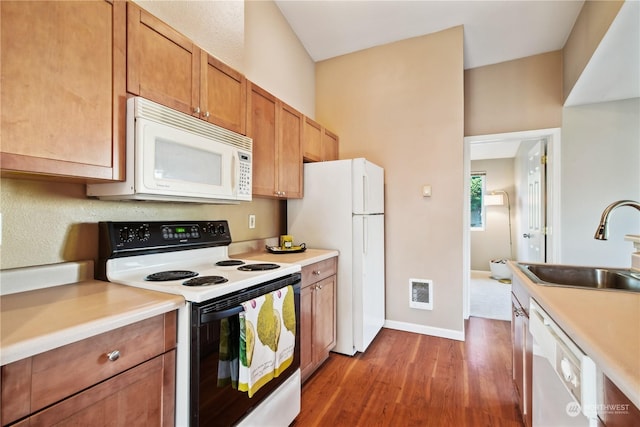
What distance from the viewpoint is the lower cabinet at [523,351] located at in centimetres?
140

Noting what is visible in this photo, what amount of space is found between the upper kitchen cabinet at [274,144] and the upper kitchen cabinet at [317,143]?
0.13 meters

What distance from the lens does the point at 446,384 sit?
6.87 ft

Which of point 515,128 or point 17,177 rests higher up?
point 515,128

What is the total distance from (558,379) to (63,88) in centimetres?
196

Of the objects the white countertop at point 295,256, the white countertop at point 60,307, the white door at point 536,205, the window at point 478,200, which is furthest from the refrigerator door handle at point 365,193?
the window at point 478,200

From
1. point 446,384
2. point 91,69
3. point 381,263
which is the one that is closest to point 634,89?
point 381,263

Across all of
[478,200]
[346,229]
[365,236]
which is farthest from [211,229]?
[478,200]

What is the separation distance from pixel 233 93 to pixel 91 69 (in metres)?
0.81

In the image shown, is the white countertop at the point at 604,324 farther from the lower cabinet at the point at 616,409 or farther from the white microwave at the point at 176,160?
the white microwave at the point at 176,160

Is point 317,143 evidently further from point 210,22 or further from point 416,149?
point 210,22

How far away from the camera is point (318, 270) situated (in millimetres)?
2174

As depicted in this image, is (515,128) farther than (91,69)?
Yes

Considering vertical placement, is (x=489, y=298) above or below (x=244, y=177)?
below

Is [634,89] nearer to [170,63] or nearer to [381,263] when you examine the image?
[381,263]
